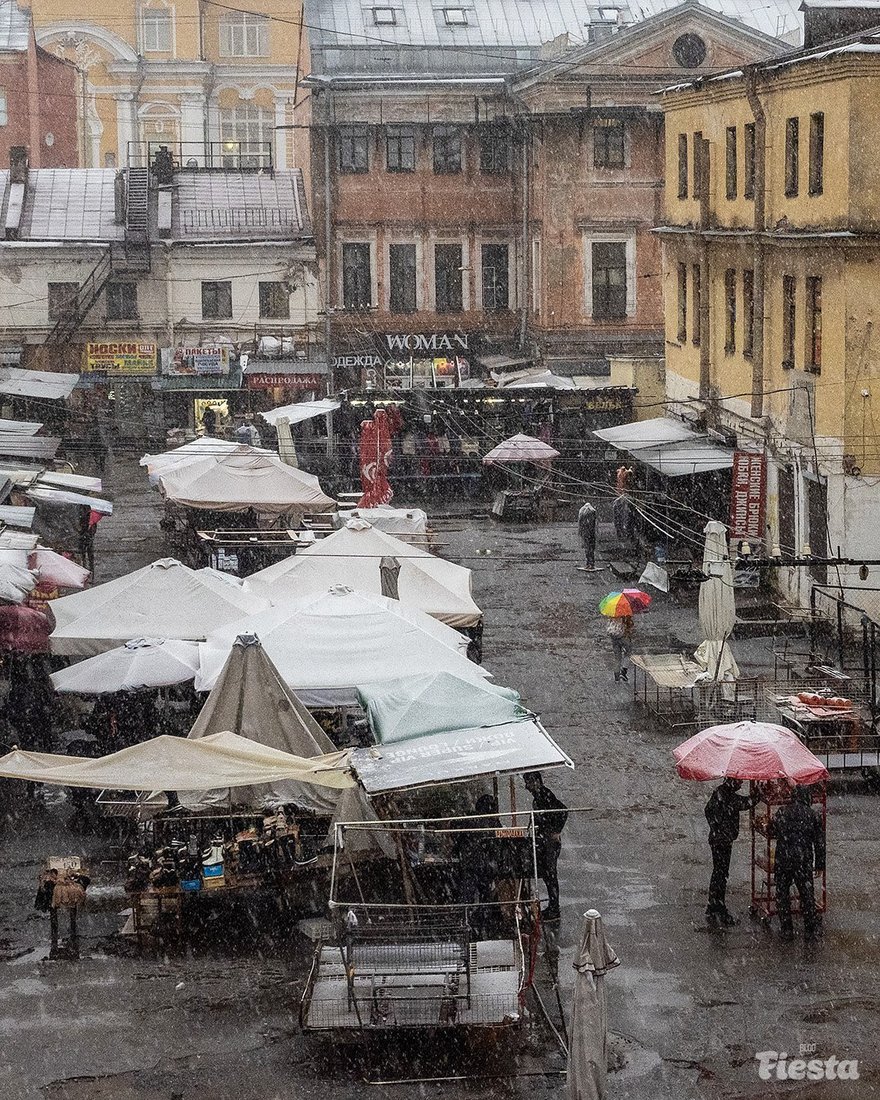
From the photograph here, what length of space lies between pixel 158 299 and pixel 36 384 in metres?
7.62

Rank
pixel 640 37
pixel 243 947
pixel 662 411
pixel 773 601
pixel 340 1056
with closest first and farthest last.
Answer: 1. pixel 340 1056
2. pixel 243 947
3. pixel 773 601
4. pixel 662 411
5. pixel 640 37

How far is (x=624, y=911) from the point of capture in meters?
14.6

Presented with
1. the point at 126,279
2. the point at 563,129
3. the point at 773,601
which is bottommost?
the point at 773,601

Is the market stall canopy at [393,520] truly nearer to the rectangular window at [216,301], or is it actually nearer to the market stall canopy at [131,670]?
the market stall canopy at [131,670]

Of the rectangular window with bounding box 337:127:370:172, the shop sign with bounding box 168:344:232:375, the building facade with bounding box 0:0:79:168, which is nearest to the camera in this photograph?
the shop sign with bounding box 168:344:232:375

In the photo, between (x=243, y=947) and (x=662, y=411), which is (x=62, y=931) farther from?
(x=662, y=411)

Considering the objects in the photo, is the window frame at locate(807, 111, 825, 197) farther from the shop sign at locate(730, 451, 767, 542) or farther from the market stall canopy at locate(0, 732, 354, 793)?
the market stall canopy at locate(0, 732, 354, 793)

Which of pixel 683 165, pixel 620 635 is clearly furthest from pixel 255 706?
pixel 683 165

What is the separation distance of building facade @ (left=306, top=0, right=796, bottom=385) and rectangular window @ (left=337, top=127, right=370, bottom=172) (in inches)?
1.5

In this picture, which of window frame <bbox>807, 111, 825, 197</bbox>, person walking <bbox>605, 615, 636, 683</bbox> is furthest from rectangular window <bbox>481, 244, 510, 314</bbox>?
person walking <bbox>605, 615, 636, 683</bbox>

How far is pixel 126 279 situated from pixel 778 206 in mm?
22891

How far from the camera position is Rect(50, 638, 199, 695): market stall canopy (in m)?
17.5

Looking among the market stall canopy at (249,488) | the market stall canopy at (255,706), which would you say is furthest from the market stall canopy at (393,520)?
the market stall canopy at (255,706)

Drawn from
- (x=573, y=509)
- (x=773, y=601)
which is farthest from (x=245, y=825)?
(x=573, y=509)
